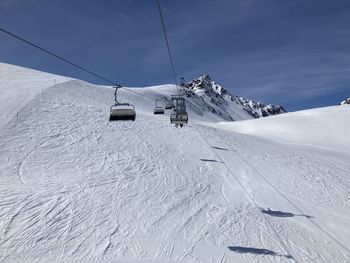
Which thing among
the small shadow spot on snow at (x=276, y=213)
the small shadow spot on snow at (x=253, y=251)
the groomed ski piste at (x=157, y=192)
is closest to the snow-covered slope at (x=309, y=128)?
the groomed ski piste at (x=157, y=192)

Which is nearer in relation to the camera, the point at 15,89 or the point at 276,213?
the point at 276,213

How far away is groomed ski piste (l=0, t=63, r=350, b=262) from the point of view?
21.1 m

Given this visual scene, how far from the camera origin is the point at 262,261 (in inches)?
789

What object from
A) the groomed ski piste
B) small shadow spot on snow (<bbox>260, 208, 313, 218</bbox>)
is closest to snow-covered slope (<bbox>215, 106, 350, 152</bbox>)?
the groomed ski piste

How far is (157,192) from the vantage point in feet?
92.8

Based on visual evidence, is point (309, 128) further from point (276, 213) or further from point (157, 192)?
point (157, 192)

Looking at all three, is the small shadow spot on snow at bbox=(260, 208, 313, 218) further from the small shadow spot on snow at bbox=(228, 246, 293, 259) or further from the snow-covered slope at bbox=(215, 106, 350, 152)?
the snow-covered slope at bbox=(215, 106, 350, 152)

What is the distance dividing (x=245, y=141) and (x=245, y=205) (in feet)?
73.5

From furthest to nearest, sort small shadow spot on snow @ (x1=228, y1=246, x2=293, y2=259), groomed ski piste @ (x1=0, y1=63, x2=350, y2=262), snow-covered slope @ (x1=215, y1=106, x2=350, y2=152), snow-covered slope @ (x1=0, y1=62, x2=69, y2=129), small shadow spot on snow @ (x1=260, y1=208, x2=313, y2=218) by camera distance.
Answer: snow-covered slope @ (x1=215, y1=106, x2=350, y2=152) < snow-covered slope @ (x1=0, y1=62, x2=69, y2=129) < small shadow spot on snow @ (x1=260, y1=208, x2=313, y2=218) < groomed ski piste @ (x1=0, y1=63, x2=350, y2=262) < small shadow spot on snow @ (x1=228, y1=246, x2=293, y2=259)

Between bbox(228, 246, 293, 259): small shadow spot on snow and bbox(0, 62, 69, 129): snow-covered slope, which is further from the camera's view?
bbox(0, 62, 69, 129): snow-covered slope

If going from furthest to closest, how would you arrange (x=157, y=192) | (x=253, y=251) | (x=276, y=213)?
(x=157, y=192) < (x=276, y=213) < (x=253, y=251)

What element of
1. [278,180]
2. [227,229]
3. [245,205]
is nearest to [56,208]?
[227,229]

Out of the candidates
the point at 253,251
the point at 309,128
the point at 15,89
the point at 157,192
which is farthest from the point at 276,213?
the point at 15,89

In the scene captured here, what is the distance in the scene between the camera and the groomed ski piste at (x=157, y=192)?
21109 millimetres
